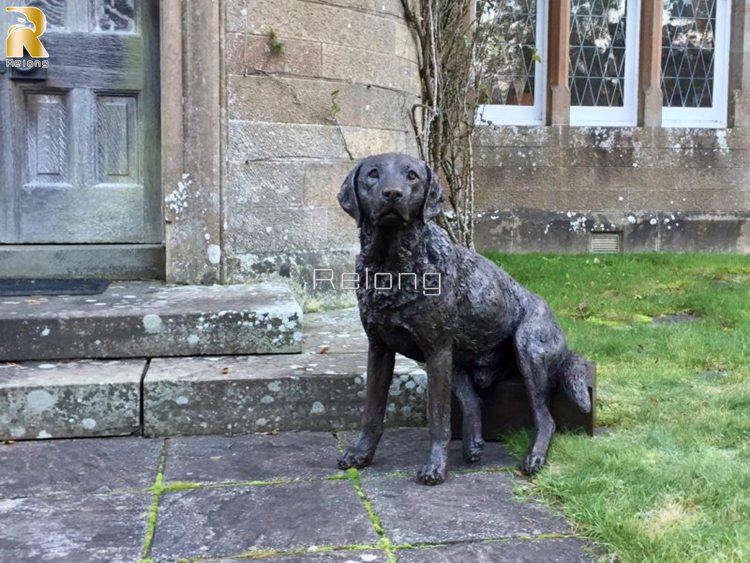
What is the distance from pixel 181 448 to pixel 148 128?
2.61 meters

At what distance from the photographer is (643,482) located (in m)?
2.95

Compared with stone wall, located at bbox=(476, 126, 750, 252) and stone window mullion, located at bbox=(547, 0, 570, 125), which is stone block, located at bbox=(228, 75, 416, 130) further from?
stone window mullion, located at bbox=(547, 0, 570, 125)

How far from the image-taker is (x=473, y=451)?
3385 millimetres

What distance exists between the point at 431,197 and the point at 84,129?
3218mm

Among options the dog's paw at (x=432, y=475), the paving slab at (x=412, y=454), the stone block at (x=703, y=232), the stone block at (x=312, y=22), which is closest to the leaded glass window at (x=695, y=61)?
the stone block at (x=703, y=232)

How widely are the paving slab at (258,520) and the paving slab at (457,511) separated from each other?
0.33 ft

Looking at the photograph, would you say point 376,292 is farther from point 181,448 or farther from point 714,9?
point 714,9

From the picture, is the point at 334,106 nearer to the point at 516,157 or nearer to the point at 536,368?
the point at 536,368

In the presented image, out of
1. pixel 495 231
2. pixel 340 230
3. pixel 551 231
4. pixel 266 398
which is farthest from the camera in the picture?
pixel 551 231

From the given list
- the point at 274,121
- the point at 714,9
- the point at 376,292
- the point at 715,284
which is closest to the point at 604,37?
the point at 714,9

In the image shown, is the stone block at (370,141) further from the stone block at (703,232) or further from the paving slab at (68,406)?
the stone block at (703,232)

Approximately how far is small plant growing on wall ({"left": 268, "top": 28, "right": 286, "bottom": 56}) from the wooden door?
783 mm

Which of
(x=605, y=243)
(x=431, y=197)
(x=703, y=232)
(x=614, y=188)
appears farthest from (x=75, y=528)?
(x=703, y=232)

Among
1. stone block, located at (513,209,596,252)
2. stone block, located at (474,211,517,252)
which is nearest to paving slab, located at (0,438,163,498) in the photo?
stone block, located at (474,211,517,252)
